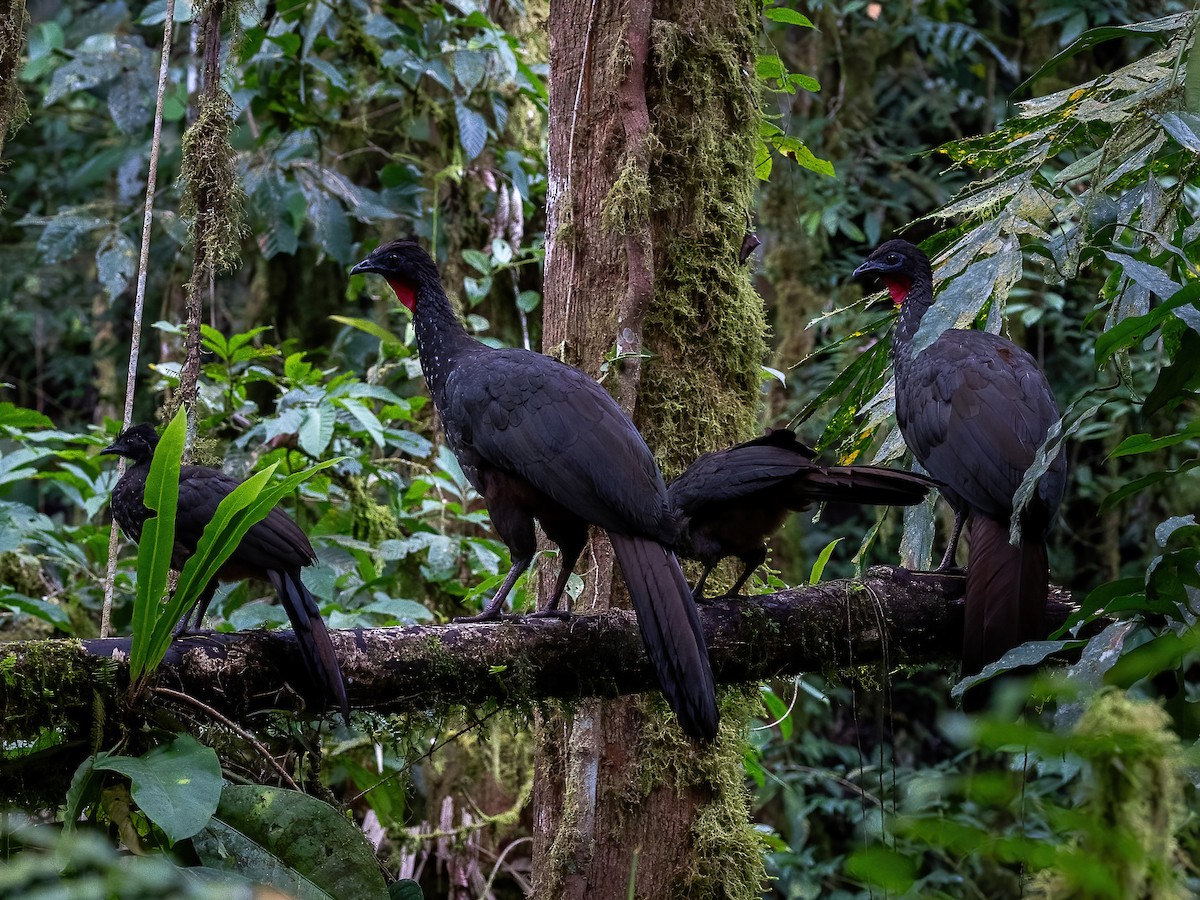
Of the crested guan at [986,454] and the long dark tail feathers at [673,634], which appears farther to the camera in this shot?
the crested guan at [986,454]

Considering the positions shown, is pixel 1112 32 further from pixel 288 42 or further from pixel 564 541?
pixel 288 42

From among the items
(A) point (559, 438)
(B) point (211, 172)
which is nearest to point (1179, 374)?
(A) point (559, 438)

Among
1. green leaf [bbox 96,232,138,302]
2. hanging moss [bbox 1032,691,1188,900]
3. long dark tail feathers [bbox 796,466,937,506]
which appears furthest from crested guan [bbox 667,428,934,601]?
green leaf [bbox 96,232,138,302]

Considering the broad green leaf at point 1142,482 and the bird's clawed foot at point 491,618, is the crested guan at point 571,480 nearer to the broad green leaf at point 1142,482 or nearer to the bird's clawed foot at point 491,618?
the bird's clawed foot at point 491,618

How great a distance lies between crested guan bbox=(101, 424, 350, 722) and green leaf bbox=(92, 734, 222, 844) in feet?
1.02

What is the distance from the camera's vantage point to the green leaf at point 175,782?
7.47 ft

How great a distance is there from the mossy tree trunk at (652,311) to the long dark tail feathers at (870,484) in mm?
563

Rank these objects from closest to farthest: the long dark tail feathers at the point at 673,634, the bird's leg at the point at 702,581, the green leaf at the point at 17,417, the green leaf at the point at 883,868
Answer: the green leaf at the point at 883,868 < the long dark tail feathers at the point at 673,634 < the bird's leg at the point at 702,581 < the green leaf at the point at 17,417

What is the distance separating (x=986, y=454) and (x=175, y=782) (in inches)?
93.3

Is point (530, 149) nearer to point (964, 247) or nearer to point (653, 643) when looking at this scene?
point (964, 247)

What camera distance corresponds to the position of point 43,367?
9141mm

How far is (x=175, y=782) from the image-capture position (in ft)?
7.77

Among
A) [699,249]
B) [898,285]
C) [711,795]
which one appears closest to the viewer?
[711,795]

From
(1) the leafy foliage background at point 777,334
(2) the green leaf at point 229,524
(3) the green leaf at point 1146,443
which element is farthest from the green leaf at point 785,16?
(2) the green leaf at point 229,524
